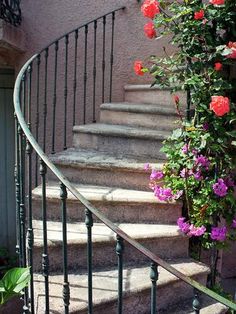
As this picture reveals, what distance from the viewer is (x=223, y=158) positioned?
272cm

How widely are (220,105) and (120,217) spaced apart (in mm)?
1027

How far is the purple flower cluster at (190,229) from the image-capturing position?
267 cm

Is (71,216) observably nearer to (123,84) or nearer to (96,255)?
(96,255)

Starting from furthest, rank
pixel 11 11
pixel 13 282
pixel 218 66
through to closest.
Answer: pixel 11 11
pixel 218 66
pixel 13 282

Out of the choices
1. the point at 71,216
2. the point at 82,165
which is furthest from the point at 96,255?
the point at 82,165

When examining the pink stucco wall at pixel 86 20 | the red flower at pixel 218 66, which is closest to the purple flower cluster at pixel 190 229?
the red flower at pixel 218 66

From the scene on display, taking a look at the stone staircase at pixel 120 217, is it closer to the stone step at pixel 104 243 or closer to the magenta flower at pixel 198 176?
the stone step at pixel 104 243

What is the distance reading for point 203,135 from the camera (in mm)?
2658

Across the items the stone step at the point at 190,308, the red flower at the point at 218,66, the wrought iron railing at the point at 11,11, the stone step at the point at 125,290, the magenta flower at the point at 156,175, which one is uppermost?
the wrought iron railing at the point at 11,11

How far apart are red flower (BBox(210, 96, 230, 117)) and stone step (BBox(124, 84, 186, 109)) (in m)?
0.83

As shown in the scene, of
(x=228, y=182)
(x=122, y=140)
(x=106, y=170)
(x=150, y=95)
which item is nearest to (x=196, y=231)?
(x=228, y=182)

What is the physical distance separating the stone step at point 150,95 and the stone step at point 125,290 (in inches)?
57.1

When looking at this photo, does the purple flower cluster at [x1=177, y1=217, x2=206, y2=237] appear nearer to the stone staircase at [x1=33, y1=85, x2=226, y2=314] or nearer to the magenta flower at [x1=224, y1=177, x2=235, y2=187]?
the stone staircase at [x1=33, y1=85, x2=226, y2=314]

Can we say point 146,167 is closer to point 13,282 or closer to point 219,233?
point 219,233
